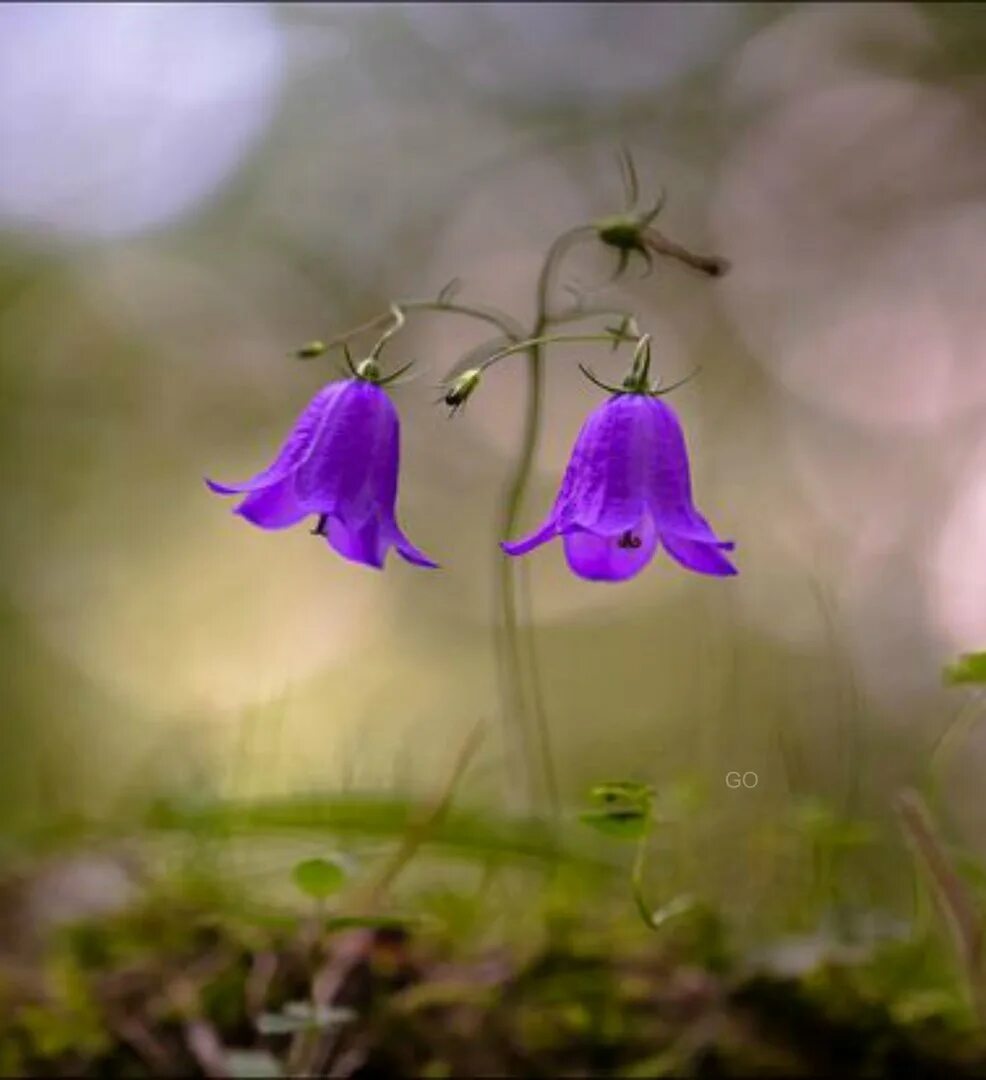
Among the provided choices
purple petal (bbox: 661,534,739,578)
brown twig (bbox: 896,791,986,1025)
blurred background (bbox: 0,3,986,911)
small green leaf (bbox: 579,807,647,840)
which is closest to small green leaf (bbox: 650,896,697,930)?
small green leaf (bbox: 579,807,647,840)

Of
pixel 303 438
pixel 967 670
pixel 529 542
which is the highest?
pixel 303 438

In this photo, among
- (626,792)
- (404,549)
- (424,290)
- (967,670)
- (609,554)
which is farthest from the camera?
(424,290)

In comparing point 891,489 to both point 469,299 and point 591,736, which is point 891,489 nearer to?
point 591,736

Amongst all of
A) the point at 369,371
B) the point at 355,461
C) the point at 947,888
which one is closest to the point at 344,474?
the point at 355,461

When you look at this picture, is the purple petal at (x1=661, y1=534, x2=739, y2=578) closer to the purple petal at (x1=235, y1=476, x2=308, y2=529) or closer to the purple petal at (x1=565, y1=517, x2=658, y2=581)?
the purple petal at (x1=565, y1=517, x2=658, y2=581)

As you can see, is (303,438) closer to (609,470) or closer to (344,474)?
(344,474)

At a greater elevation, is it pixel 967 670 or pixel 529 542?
pixel 529 542
